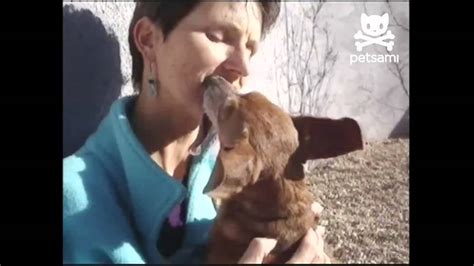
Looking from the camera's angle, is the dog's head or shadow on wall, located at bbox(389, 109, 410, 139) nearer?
the dog's head

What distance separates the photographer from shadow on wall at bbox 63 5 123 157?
153 centimetres

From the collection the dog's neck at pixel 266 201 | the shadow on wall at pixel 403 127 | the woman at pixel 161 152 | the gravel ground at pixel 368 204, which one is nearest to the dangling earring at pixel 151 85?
the woman at pixel 161 152

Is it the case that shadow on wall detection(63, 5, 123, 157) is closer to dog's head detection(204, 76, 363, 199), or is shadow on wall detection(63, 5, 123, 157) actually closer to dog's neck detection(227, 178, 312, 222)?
dog's head detection(204, 76, 363, 199)

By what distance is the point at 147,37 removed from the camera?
149 cm

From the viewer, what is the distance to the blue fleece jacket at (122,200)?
56.2 inches

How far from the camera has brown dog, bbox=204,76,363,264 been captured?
1.40m

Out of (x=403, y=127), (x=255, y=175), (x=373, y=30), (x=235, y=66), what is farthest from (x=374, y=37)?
(x=255, y=175)

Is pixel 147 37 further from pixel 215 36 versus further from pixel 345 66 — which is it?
pixel 345 66

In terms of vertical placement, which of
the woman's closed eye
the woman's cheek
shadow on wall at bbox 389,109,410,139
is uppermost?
the woman's closed eye

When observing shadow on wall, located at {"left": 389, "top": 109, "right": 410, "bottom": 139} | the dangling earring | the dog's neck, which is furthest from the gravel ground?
the dangling earring

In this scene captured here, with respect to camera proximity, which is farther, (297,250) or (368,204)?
(368,204)

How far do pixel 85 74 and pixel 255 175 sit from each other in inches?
16.9

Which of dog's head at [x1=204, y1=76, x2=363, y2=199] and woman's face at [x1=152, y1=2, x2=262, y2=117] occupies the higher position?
woman's face at [x1=152, y1=2, x2=262, y2=117]
